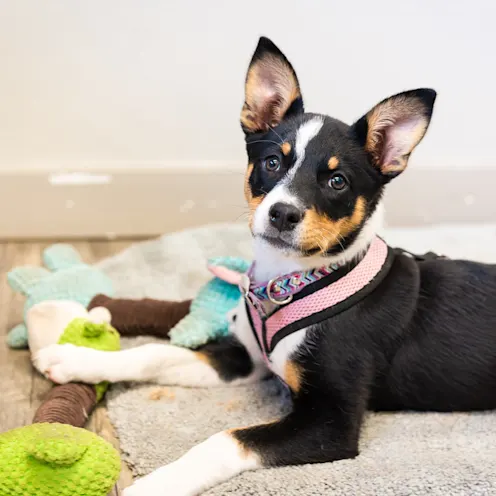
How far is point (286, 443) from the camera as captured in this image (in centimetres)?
183

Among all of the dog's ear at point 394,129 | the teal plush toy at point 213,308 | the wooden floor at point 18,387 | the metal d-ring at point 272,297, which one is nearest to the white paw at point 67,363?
the wooden floor at point 18,387

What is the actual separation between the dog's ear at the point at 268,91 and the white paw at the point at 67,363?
2.85 feet

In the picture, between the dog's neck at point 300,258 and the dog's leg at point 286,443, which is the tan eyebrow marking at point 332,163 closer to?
the dog's neck at point 300,258

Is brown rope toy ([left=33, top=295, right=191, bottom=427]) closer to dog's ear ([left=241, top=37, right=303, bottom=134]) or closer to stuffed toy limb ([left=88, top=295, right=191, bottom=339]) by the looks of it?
stuffed toy limb ([left=88, top=295, right=191, bottom=339])

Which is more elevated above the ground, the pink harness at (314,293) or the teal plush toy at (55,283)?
the pink harness at (314,293)

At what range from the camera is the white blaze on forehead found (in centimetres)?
193

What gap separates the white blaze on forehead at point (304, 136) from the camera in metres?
1.93

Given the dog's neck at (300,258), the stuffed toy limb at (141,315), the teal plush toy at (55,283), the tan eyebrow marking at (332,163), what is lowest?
the stuffed toy limb at (141,315)

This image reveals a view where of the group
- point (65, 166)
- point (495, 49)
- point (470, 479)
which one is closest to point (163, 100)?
point (65, 166)

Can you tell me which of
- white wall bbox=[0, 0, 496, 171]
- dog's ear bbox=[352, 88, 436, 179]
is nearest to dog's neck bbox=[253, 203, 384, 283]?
dog's ear bbox=[352, 88, 436, 179]

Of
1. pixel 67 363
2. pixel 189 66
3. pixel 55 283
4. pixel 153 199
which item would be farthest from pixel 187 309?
pixel 189 66

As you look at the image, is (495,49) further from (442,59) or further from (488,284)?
(488,284)

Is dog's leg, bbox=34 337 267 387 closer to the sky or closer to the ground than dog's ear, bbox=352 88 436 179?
closer to the ground

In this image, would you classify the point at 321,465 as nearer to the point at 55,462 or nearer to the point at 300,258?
the point at 300,258
